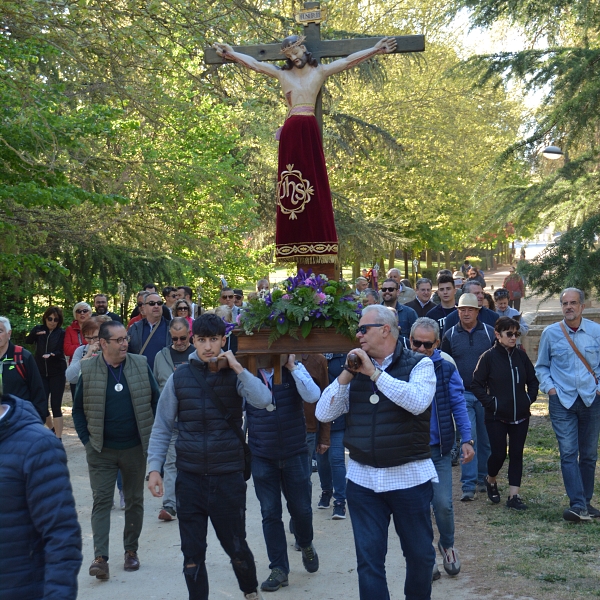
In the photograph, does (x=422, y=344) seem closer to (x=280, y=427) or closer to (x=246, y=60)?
(x=280, y=427)

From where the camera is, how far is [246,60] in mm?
8891

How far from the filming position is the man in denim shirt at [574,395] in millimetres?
8930

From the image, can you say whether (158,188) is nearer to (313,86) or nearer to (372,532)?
(313,86)

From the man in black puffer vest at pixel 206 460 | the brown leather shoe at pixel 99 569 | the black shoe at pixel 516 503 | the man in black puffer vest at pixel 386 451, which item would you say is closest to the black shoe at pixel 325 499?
the black shoe at pixel 516 503

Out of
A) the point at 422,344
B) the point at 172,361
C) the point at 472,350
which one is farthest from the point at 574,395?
the point at 172,361

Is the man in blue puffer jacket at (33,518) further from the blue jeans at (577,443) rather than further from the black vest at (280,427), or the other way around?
the blue jeans at (577,443)

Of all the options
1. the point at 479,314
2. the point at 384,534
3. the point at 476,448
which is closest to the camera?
the point at 384,534

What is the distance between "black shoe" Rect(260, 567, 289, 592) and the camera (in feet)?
23.5

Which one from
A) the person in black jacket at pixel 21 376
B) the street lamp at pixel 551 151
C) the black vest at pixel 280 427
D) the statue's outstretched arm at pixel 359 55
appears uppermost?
the street lamp at pixel 551 151

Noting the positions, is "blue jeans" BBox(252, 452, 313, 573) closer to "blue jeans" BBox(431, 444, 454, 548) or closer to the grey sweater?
Answer: "blue jeans" BBox(431, 444, 454, 548)

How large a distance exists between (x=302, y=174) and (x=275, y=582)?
11.7 ft

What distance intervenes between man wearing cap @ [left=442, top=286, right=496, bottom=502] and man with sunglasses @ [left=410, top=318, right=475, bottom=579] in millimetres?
2750

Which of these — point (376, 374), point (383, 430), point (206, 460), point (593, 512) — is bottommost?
point (593, 512)

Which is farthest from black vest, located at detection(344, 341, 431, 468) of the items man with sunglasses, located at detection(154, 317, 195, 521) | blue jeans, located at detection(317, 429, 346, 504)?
man with sunglasses, located at detection(154, 317, 195, 521)
